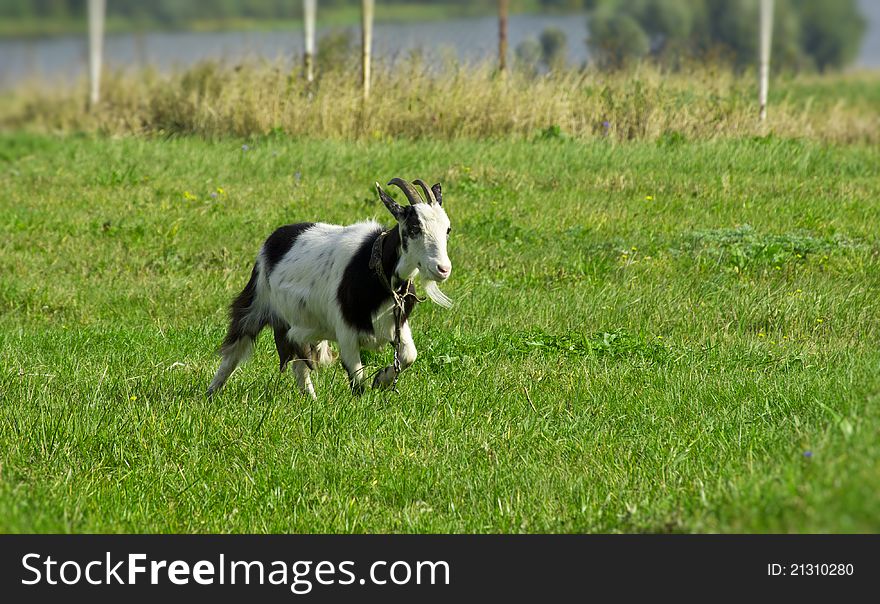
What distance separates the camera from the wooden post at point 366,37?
17.9 m

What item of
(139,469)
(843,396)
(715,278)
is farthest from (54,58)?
(843,396)

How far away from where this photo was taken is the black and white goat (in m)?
7.09

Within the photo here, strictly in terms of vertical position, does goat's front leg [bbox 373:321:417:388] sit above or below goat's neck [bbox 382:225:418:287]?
below

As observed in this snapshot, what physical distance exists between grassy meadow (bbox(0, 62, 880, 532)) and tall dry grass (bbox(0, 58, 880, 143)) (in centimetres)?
5

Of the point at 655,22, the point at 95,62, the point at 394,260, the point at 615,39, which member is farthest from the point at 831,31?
the point at 394,260

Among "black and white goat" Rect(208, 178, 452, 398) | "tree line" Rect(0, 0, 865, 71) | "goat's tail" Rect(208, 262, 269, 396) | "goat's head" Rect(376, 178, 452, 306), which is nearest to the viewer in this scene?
"goat's head" Rect(376, 178, 452, 306)

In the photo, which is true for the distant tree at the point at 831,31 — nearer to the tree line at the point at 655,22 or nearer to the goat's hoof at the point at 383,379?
the tree line at the point at 655,22

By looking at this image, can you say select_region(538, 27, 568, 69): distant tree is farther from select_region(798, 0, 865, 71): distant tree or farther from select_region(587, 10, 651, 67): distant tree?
select_region(798, 0, 865, 71): distant tree

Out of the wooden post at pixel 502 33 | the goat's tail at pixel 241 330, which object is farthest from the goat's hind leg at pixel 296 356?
the wooden post at pixel 502 33

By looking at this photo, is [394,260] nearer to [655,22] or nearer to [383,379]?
[383,379]

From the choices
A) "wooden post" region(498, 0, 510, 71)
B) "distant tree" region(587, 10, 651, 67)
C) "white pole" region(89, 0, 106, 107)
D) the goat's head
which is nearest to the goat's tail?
the goat's head

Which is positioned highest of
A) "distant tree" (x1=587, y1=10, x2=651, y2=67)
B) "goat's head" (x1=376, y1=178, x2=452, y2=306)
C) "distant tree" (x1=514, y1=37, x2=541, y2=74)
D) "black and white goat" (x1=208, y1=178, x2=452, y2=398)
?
"distant tree" (x1=587, y1=10, x2=651, y2=67)

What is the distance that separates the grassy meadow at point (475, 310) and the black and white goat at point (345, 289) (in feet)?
0.96

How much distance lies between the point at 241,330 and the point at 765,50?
13284 millimetres
